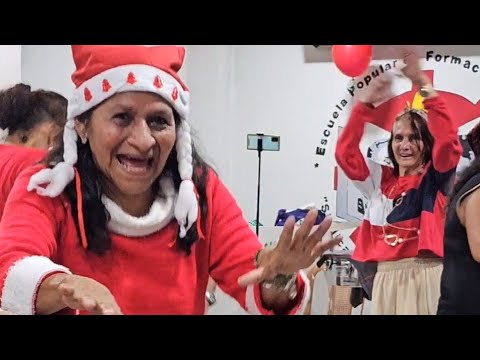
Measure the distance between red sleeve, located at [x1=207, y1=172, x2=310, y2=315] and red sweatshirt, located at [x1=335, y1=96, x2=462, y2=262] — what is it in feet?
0.87

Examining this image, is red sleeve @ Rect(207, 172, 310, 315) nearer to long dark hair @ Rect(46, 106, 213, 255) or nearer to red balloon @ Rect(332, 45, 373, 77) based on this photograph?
long dark hair @ Rect(46, 106, 213, 255)

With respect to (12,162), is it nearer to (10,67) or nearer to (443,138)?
(10,67)

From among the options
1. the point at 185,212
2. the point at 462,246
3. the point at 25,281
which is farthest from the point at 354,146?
the point at 25,281

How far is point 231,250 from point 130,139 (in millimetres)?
435

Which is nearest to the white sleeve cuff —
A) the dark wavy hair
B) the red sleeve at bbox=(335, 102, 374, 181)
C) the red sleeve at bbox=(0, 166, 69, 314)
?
the red sleeve at bbox=(0, 166, 69, 314)

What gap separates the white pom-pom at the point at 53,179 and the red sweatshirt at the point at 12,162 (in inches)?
2.2

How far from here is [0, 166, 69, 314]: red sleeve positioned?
6.21 feet

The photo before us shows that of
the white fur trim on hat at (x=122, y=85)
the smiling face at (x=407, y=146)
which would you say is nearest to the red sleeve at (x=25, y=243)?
the white fur trim on hat at (x=122, y=85)

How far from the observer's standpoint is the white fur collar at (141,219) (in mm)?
1980

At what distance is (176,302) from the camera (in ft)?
6.67

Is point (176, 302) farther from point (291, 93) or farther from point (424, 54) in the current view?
point (424, 54)

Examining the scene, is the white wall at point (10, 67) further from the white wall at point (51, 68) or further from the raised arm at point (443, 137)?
the raised arm at point (443, 137)

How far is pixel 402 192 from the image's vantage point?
6.79 feet
